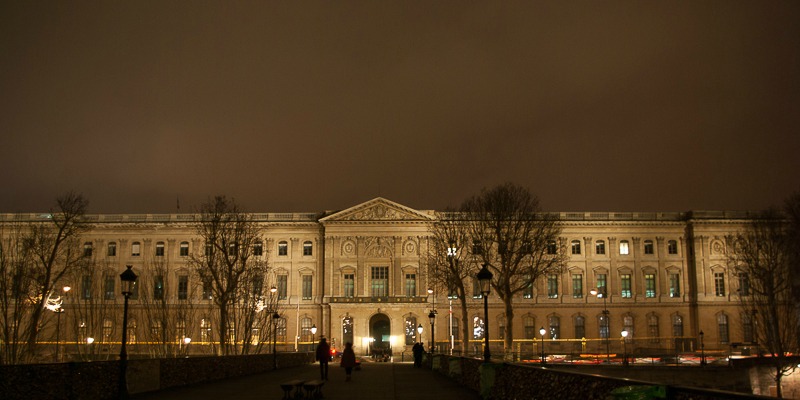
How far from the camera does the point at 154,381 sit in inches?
1181

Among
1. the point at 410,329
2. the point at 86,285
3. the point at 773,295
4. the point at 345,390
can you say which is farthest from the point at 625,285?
the point at 345,390

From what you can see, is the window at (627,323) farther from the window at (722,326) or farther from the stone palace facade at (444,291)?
the window at (722,326)

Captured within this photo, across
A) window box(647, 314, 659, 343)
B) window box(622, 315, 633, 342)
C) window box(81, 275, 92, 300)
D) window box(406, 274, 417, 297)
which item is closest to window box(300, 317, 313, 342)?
window box(406, 274, 417, 297)

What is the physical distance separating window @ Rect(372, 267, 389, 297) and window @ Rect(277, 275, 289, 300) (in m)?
10.7

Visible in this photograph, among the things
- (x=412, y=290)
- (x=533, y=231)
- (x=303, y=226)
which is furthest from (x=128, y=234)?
(x=533, y=231)

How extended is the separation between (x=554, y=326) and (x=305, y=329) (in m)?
30.0

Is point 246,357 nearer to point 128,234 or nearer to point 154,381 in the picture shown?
point 154,381

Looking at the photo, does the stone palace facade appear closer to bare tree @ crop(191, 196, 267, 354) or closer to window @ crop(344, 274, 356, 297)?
window @ crop(344, 274, 356, 297)

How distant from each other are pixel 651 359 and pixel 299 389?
160ft

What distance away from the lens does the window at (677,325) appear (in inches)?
4067

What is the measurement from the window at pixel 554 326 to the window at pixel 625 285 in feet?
29.6

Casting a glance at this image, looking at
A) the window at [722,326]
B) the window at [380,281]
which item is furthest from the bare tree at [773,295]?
the window at [380,281]

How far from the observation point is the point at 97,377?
25516mm

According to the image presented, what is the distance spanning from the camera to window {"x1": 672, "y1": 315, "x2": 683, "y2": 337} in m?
103
